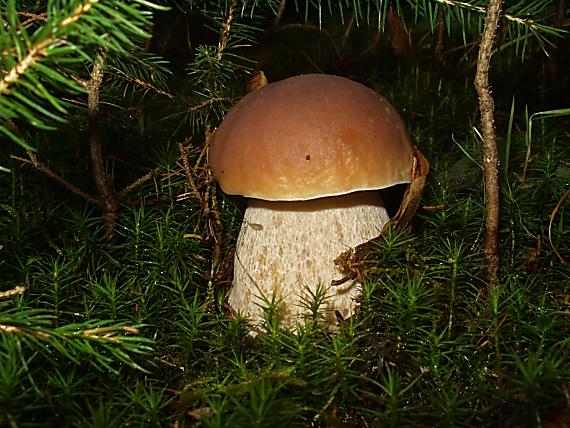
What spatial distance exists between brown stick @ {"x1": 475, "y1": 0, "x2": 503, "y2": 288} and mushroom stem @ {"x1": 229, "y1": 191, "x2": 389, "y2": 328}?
390mm

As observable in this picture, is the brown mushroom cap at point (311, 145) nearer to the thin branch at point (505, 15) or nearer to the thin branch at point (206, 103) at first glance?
the thin branch at point (206, 103)

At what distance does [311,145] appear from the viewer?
5.07 ft

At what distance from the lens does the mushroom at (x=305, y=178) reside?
1550mm

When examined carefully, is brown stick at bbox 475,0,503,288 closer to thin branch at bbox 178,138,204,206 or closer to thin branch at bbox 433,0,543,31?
thin branch at bbox 433,0,543,31

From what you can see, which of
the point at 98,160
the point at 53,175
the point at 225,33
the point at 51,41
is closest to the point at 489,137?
the point at 225,33

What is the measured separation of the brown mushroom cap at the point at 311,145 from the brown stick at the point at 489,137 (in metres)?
0.28

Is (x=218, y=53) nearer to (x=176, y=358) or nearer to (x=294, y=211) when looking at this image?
(x=294, y=211)

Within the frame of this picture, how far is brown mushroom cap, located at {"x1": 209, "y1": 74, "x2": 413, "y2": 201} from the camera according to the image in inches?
60.7

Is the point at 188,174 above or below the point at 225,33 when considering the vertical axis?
below

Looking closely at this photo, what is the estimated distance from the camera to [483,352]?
1423 millimetres

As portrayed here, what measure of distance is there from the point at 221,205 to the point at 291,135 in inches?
26.8

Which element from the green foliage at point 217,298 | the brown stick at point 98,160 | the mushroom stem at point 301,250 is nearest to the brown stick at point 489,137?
the green foliage at point 217,298

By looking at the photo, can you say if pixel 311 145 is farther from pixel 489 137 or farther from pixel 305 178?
pixel 489 137

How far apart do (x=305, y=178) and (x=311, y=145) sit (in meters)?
0.10
